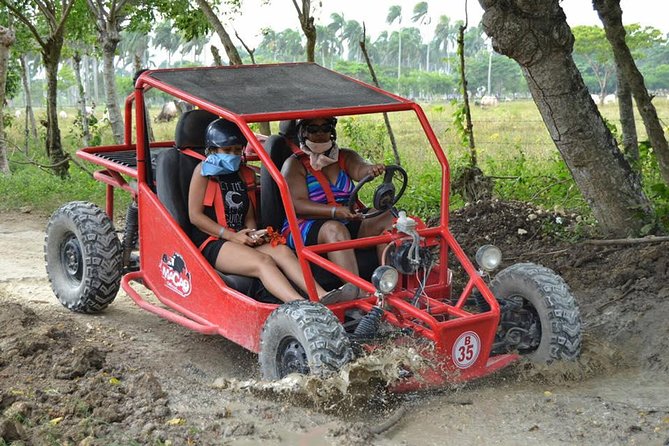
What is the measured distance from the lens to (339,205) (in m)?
5.83

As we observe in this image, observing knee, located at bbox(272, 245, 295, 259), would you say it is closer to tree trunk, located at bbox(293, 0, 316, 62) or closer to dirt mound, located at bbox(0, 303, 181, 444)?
dirt mound, located at bbox(0, 303, 181, 444)

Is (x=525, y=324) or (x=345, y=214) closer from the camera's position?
(x=525, y=324)

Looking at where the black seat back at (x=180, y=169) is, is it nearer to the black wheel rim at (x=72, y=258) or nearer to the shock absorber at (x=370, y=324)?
the black wheel rim at (x=72, y=258)

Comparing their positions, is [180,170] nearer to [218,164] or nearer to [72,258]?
[218,164]

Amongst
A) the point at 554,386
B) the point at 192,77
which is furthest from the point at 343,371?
the point at 192,77

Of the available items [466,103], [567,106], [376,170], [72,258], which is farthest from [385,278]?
[466,103]

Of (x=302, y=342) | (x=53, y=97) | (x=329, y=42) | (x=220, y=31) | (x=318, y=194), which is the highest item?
(x=329, y=42)

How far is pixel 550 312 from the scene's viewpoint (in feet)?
17.0

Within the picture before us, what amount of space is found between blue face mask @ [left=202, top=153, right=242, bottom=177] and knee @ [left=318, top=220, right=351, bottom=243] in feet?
2.27

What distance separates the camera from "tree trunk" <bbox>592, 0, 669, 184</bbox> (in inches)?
285

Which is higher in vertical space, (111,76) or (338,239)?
(111,76)

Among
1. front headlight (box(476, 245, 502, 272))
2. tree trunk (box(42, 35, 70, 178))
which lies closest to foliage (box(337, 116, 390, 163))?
tree trunk (box(42, 35, 70, 178))

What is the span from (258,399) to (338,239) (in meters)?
1.18

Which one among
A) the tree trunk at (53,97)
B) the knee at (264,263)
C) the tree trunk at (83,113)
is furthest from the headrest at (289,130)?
the tree trunk at (83,113)
